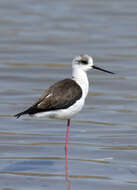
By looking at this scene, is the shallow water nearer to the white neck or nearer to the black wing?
the black wing

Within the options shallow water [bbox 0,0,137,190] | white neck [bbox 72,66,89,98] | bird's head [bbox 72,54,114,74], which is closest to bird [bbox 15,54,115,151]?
white neck [bbox 72,66,89,98]

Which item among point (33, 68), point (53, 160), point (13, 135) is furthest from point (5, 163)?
point (33, 68)

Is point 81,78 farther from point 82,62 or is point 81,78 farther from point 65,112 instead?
point 65,112

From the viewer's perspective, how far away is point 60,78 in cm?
1259

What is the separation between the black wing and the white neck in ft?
0.29

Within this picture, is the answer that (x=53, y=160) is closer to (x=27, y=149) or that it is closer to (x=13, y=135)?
(x=27, y=149)

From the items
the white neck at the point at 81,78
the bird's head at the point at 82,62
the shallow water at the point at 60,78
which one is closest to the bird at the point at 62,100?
the white neck at the point at 81,78

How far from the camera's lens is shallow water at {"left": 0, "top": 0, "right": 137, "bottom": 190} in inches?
302

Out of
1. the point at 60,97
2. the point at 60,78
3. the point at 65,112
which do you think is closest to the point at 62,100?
the point at 60,97

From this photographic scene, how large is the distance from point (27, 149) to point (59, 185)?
1.49 metres

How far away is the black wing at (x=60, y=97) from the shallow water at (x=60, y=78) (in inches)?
27.8

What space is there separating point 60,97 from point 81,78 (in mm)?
473

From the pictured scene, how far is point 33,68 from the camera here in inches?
525

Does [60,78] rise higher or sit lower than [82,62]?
lower
